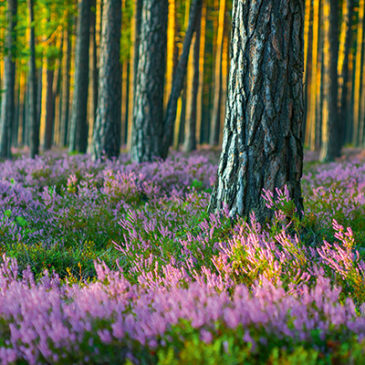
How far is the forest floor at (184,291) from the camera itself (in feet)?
6.14

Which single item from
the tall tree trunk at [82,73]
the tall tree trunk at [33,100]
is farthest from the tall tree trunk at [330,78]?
the tall tree trunk at [33,100]

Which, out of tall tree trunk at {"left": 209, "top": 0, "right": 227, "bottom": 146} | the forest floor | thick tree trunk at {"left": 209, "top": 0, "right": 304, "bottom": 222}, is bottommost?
the forest floor

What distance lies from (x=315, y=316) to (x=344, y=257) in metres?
1.03

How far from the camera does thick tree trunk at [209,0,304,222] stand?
3.92 m

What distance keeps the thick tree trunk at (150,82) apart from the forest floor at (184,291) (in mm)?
3445

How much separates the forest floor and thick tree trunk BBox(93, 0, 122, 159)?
451cm

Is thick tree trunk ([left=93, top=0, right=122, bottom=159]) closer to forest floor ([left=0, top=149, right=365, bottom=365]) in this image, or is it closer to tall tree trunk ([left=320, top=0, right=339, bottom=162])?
forest floor ([left=0, top=149, right=365, bottom=365])

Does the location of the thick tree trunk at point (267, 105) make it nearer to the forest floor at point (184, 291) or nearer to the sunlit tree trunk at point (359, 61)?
the forest floor at point (184, 291)

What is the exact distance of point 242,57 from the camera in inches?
160

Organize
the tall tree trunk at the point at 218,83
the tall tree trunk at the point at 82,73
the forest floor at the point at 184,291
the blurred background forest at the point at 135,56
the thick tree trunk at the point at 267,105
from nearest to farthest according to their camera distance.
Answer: the forest floor at the point at 184,291 < the thick tree trunk at the point at 267,105 < the blurred background forest at the point at 135,56 < the tall tree trunk at the point at 82,73 < the tall tree trunk at the point at 218,83

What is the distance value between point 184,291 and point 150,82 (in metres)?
7.19

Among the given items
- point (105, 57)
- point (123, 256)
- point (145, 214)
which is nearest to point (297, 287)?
point (123, 256)

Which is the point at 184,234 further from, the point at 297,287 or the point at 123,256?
the point at 297,287

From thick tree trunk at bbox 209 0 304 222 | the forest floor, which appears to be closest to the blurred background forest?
the forest floor
